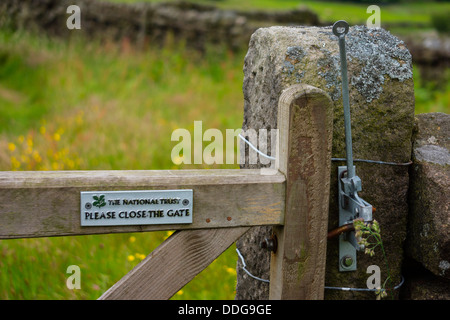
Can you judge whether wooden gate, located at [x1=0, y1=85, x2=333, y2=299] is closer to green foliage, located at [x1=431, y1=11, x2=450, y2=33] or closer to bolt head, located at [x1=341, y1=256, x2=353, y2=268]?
bolt head, located at [x1=341, y1=256, x2=353, y2=268]

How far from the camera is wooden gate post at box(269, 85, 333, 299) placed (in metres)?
1.67

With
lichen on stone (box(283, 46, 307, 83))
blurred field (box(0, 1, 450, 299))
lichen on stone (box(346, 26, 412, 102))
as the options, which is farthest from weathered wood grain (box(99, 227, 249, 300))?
blurred field (box(0, 1, 450, 299))

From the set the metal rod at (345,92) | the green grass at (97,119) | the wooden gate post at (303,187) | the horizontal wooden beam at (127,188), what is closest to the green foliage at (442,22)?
the green grass at (97,119)

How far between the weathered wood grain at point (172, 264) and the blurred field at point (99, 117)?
1.69 meters

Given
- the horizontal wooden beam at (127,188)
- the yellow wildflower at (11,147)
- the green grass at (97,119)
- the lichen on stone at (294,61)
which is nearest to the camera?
the horizontal wooden beam at (127,188)

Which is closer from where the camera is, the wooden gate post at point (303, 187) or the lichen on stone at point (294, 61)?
the wooden gate post at point (303, 187)

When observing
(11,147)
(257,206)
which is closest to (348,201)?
(257,206)

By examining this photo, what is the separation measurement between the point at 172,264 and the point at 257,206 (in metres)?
0.35

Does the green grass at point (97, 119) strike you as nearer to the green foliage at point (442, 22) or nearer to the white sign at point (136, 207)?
the white sign at point (136, 207)

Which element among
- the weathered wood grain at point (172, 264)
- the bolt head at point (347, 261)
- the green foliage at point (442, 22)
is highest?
the green foliage at point (442, 22)

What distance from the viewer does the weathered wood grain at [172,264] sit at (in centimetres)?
166

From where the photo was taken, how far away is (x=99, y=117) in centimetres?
623

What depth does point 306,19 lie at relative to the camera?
11.7m

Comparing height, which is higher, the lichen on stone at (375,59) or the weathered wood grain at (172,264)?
the lichen on stone at (375,59)
